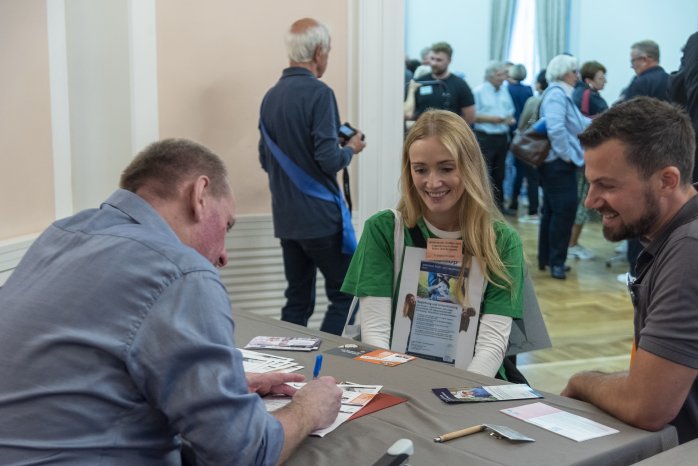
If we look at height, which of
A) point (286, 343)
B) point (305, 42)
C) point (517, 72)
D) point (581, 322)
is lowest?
point (581, 322)

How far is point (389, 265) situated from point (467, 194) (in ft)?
1.01

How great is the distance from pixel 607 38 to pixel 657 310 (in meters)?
11.1

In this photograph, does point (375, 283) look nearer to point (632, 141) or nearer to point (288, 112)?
point (632, 141)

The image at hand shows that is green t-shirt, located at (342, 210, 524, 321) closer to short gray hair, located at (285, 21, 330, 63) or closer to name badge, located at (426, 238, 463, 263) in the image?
name badge, located at (426, 238, 463, 263)

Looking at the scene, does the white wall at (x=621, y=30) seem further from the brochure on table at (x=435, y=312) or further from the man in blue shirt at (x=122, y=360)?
the man in blue shirt at (x=122, y=360)

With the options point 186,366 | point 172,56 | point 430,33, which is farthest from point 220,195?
point 430,33

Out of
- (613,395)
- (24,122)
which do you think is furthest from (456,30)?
(613,395)

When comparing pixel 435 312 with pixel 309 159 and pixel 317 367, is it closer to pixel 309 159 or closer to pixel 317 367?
pixel 317 367

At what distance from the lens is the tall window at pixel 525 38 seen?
11883 millimetres

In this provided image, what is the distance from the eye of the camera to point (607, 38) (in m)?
11.8

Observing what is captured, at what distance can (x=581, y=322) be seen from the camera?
498 cm

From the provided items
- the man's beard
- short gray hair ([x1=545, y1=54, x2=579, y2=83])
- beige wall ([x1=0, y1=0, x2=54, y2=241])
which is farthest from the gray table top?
short gray hair ([x1=545, y1=54, x2=579, y2=83])

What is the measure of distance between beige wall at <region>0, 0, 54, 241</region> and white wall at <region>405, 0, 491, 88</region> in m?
8.02

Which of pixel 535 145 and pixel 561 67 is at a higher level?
pixel 561 67
